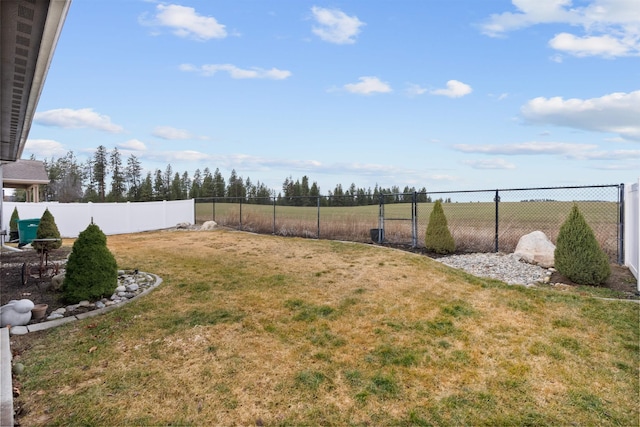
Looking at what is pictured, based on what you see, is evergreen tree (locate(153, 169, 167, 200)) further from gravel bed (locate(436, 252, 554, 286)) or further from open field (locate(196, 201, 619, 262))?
gravel bed (locate(436, 252, 554, 286))

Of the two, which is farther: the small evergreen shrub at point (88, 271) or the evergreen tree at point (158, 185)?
the evergreen tree at point (158, 185)

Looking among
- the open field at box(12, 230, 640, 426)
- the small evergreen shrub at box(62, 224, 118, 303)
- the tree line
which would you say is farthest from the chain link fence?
the tree line

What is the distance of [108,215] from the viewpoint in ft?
53.7

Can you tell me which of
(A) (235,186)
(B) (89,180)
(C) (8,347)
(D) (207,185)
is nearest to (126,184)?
(B) (89,180)

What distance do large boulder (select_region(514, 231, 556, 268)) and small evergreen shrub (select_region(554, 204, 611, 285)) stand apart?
125 centimetres

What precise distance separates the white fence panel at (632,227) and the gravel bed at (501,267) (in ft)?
4.43

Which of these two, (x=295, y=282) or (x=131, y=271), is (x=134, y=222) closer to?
(x=131, y=271)

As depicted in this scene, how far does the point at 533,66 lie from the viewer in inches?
334

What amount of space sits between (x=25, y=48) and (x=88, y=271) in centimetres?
298

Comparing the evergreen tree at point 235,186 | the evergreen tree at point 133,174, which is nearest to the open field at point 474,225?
the evergreen tree at point 235,186

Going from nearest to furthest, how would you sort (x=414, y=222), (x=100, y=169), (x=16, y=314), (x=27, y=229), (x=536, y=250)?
(x=16, y=314), (x=536, y=250), (x=414, y=222), (x=27, y=229), (x=100, y=169)

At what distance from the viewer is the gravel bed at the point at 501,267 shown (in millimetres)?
6480

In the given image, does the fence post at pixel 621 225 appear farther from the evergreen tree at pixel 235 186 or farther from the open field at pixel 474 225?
the evergreen tree at pixel 235 186

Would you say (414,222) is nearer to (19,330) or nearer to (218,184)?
(19,330)
